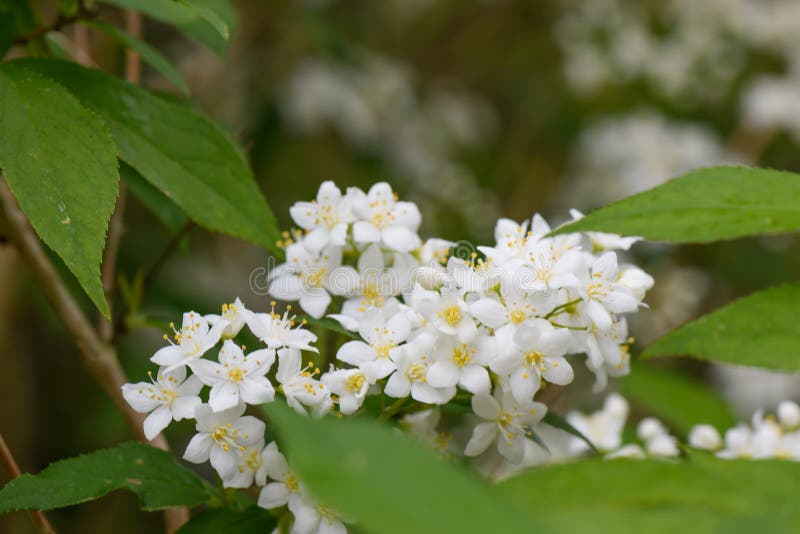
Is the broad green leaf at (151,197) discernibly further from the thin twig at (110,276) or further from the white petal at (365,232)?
the white petal at (365,232)

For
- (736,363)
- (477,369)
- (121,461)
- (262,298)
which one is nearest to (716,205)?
(736,363)

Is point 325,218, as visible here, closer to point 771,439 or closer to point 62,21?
point 62,21

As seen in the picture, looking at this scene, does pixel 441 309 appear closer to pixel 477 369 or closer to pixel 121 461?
pixel 477 369

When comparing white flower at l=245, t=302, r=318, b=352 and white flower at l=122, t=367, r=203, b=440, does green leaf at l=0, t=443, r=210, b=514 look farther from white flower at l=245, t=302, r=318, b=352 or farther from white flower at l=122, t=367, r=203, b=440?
white flower at l=245, t=302, r=318, b=352

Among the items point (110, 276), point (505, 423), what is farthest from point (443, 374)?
point (110, 276)

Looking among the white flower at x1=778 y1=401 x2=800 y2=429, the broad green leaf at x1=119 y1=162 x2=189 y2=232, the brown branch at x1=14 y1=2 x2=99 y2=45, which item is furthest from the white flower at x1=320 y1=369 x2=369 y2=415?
the white flower at x1=778 y1=401 x2=800 y2=429

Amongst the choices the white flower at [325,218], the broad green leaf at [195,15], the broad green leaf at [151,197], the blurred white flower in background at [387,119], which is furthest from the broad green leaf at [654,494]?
the blurred white flower in background at [387,119]
